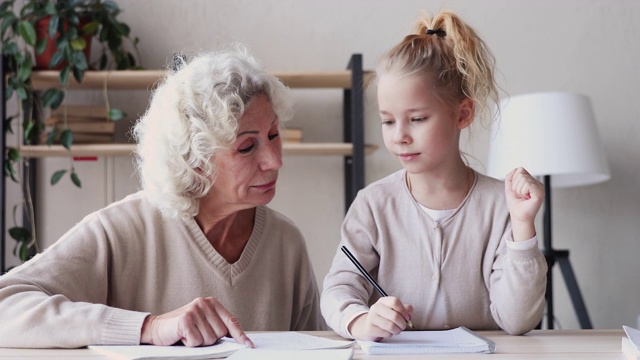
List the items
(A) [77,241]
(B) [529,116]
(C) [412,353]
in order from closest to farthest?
1. (C) [412,353]
2. (A) [77,241]
3. (B) [529,116]

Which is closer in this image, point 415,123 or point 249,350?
point 249,350

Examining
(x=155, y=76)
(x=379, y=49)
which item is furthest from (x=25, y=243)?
(x=379, y=49)

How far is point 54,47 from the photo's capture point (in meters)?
3.23

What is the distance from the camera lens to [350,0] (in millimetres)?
3535

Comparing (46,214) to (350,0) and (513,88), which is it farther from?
(513,88)

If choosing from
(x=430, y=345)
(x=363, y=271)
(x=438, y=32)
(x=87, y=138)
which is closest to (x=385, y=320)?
(x=430, y=345)

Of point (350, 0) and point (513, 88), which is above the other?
point (350, 0)

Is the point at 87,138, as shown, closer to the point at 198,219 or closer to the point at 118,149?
the point at 118,149

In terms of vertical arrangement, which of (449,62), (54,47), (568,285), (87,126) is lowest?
(568,285)

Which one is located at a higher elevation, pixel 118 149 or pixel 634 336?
pixel 118 149

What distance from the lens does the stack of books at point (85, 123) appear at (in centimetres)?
325

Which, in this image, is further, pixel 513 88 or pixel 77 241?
pixel 513 88

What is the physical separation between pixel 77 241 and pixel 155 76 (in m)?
1.73

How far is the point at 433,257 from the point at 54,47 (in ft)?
7.20
